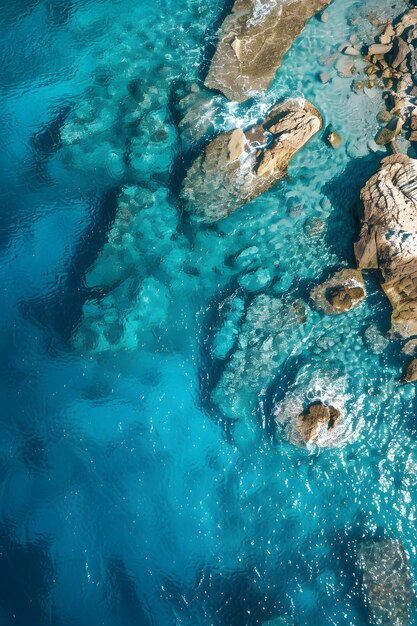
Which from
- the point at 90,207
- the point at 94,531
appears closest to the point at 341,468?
the point at 94,531

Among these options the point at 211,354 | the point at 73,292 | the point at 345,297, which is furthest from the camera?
the point at 73,292

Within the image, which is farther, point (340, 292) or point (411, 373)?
point (340, 292)

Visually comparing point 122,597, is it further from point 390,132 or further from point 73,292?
point 390,132

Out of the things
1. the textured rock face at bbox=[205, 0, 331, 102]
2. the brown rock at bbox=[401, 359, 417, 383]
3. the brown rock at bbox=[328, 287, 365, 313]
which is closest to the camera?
the brown rock at bbox=[401, 359, 417, 383]

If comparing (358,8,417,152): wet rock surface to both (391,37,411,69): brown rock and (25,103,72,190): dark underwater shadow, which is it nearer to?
(391,37,411,69): brown rock

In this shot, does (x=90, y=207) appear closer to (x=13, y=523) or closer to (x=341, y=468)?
(x=13, y=523)

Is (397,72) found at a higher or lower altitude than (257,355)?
higher

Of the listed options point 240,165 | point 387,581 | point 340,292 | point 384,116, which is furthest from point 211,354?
point 384,116

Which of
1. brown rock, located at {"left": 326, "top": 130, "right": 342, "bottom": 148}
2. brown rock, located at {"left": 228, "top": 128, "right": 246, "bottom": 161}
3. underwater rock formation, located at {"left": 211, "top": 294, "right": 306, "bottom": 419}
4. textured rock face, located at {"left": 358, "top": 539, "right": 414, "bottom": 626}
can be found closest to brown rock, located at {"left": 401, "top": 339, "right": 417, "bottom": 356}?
underwater rock formation, located at {"left": 211, "top": 294, "right": 306, "bottom": 419}
